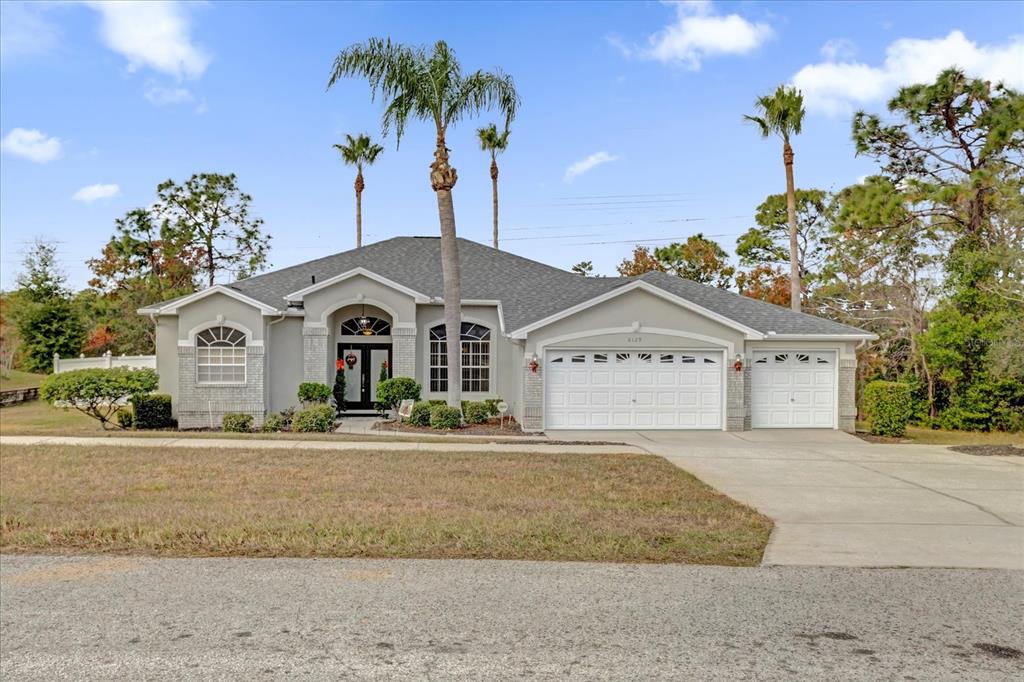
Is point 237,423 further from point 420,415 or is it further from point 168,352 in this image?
point 168,352

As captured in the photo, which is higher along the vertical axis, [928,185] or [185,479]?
[928,185]

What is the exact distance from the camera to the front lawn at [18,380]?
3434 centimetres

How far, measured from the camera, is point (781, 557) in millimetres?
7168

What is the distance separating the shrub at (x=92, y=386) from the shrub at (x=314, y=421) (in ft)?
15.9

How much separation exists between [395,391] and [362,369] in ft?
8.72

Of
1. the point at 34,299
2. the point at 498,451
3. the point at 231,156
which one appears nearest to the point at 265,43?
the point at 498,451

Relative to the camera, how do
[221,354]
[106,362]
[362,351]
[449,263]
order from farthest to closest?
[106,362] < [362,351] < [221,354] < [449,263]

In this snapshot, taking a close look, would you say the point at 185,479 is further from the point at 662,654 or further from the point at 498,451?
the point at 662,654

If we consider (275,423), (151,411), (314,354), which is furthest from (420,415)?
(151,411)

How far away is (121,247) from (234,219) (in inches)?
249

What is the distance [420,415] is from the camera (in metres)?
19.3

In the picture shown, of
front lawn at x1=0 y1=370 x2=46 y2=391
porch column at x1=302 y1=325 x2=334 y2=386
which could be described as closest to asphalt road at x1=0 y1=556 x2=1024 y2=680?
porch column at x1=302 y1=325 x2=334 y2=386

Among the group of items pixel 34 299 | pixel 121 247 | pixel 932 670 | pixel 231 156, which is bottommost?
pixel 932 670

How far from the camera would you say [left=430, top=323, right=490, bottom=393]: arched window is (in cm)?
2217
